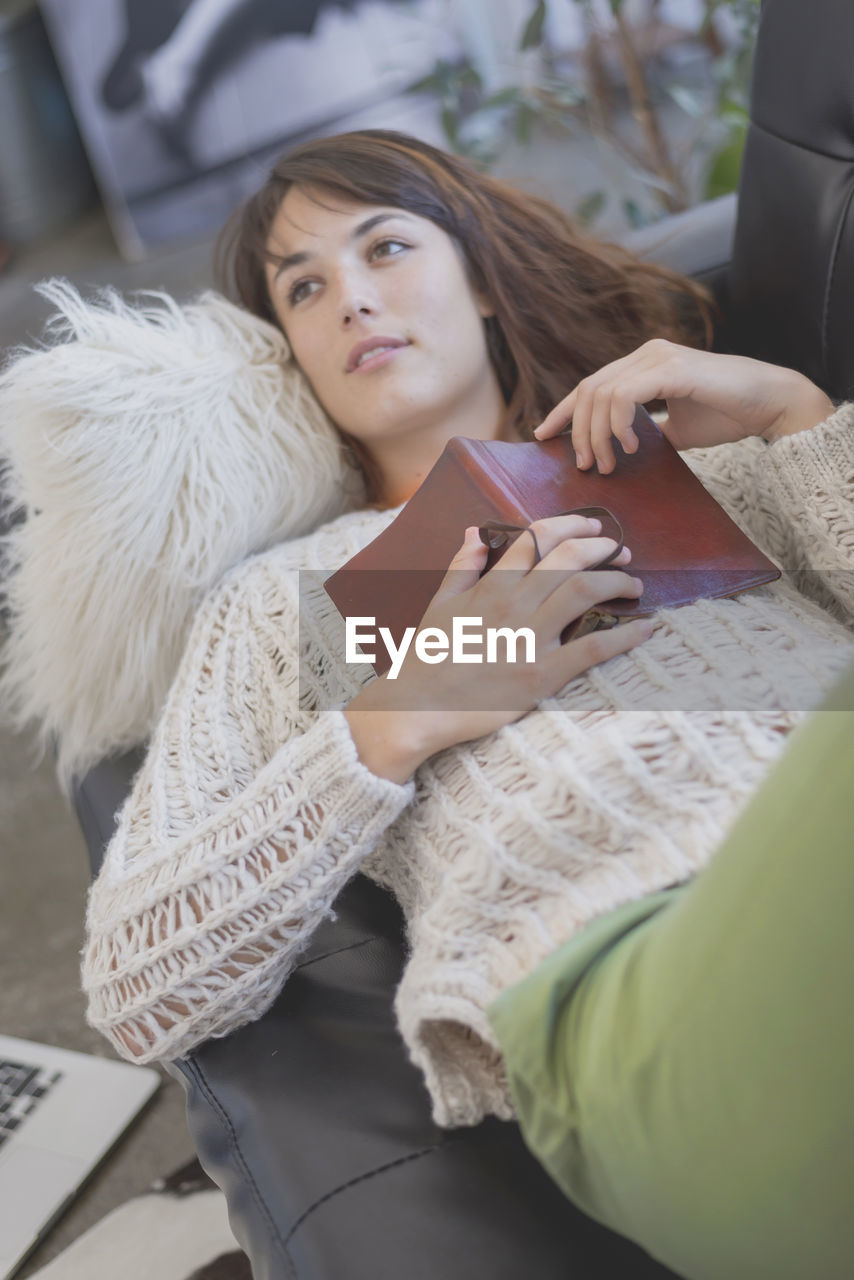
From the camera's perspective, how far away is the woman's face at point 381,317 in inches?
41.3

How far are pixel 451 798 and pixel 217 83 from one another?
8.22 feet

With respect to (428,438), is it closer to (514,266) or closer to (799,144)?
(514,266)

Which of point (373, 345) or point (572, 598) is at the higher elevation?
point (373, 345)

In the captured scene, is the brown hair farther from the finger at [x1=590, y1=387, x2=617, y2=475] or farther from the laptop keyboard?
the laptop keyboard

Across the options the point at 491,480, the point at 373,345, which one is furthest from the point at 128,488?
the point at 491,480

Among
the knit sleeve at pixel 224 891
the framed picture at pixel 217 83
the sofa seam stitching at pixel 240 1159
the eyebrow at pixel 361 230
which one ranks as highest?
the framed picture at pixel 217 83

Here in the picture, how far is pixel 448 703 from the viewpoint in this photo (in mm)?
745

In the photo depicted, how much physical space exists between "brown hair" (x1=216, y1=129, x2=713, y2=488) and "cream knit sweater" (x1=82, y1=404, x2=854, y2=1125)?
247mm

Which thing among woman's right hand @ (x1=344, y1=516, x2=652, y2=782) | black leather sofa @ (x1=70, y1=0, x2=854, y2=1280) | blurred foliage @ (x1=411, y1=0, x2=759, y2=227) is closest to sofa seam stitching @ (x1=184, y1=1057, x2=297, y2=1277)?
black leather sofa @ (x1=70, y1=0, x2=854, y2=1280)

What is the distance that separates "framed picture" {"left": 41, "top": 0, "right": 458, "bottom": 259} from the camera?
2.61 meters

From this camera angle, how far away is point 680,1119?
1.65 ft

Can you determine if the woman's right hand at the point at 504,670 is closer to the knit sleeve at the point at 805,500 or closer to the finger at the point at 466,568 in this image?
the finger at the point at 466,568

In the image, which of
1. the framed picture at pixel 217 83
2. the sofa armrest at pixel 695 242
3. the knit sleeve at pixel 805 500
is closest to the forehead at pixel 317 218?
the sofa armrest at pixel 695 242

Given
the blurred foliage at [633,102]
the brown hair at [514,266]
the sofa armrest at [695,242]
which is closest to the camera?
the brown hair at [514,266]
